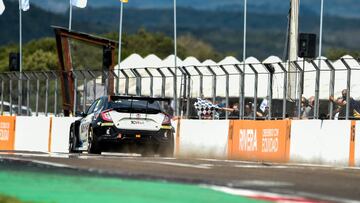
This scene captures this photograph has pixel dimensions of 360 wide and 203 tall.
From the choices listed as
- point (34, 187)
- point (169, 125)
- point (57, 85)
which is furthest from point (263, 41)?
point (34, 187)

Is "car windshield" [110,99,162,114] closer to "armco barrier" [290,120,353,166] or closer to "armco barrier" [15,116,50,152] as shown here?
"armco barrier" [290,120,353,166]

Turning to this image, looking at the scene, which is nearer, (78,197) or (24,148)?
(78,197)

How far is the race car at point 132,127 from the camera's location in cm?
2489

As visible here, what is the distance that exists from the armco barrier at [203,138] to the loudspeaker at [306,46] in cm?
296

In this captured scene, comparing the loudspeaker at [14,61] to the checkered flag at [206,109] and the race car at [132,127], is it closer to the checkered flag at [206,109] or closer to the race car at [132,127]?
the checkered flag at [206,109]

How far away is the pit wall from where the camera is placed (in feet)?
75.0

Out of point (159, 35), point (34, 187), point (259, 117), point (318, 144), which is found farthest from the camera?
point (159, 35)

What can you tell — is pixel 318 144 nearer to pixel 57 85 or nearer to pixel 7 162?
pixel 7 162

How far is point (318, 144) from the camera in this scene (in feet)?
77.2

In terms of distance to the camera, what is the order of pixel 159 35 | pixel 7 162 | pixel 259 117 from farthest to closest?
pixel 159 35
pixel 259 117
pixel 7 162

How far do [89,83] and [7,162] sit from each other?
18785mm

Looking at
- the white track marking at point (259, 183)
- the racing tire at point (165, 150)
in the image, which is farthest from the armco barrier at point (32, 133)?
the white track marking at point (259, 183)

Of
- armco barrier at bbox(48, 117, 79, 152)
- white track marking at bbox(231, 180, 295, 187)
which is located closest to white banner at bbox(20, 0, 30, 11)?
armco barrier at bbox(48, 117, 79, 152)

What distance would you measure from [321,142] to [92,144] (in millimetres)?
5365
